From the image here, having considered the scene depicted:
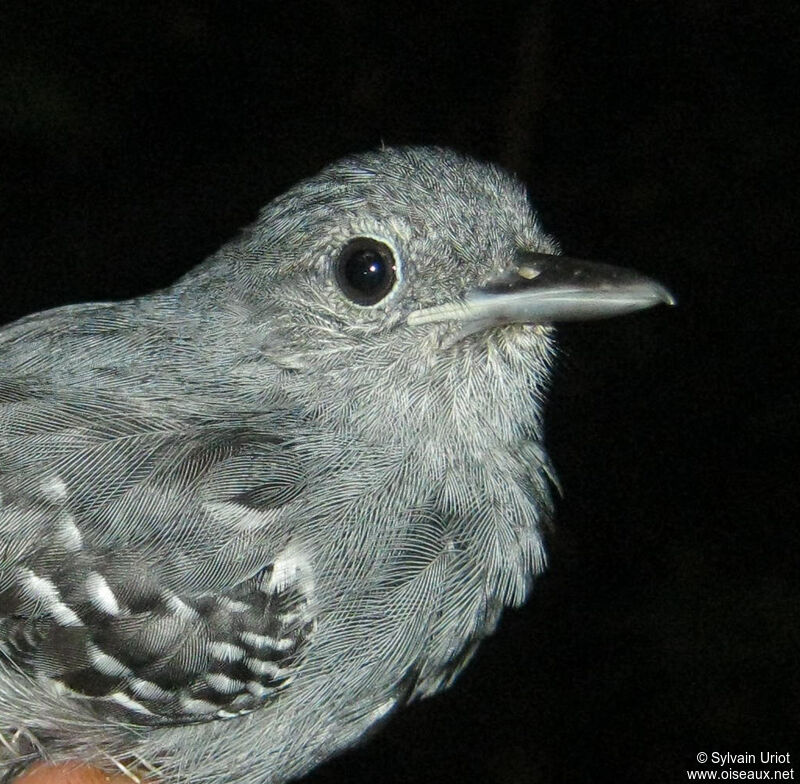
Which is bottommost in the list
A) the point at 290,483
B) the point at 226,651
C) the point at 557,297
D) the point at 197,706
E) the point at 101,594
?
the point at 197,706

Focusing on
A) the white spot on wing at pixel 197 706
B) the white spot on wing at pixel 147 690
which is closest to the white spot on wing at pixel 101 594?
the white spot on wing at pixel 147 690

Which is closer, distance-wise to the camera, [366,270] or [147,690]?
[147,690]

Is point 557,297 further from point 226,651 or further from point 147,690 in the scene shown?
point 147,690

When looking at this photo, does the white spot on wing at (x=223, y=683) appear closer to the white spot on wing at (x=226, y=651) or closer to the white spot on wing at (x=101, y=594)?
the white spot on wing at (x=226, y=651)

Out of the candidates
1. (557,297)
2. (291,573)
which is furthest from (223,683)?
(557,297)

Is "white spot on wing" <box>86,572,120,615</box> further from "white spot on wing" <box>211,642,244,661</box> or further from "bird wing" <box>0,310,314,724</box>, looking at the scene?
"white spot on wing" <box>211,642,244,661</box>

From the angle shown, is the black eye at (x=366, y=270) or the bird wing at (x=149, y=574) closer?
the bird wing at (x=149, y=574)

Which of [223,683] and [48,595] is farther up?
[48,595]

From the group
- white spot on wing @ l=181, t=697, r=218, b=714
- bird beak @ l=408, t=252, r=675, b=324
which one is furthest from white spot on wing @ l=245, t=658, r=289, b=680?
bird beak @ l=408, t=252, r=675, b=324
